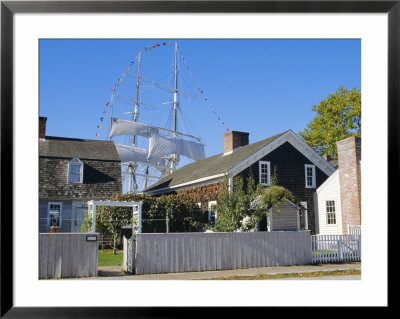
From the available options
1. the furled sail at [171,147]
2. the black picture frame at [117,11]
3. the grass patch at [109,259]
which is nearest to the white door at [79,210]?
the grass patch at [109,259]

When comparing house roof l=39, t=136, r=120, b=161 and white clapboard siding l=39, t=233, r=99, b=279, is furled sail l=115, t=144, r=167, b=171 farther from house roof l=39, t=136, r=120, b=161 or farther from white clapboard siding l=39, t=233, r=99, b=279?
white clapboard siding l=39, t=233, r=99, b=279

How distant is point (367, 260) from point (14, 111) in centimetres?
598

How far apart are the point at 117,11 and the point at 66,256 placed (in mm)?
6209

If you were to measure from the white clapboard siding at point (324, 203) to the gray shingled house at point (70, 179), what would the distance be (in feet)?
29.4

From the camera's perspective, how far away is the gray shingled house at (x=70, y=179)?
65.7 feet

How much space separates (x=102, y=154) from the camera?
23.0m

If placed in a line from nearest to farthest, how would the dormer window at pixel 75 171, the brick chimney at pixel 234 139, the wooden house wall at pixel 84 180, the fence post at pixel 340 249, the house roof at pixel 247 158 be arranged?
the fence post at pixel 340 249 < the house roof at pixel 247 158 < the wooden house wall at pixel 84 180 < the dormer window at pixel 75 171 < the brick chimney at pixel 234 139

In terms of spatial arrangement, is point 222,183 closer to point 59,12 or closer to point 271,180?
point 271,180

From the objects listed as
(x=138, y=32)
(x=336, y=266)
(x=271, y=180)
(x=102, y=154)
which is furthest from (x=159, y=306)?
(x=102, y=154)

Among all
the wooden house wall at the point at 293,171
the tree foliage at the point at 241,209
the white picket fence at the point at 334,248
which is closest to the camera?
the white picket fence at the point at 334,248

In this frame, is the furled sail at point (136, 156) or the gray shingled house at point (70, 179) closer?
the gray shingled house at point (70, 179)

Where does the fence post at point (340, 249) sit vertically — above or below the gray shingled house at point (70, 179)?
below

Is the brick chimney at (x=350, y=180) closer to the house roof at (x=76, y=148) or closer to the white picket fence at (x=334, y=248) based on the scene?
the white picket fence at (x=334, y=248)

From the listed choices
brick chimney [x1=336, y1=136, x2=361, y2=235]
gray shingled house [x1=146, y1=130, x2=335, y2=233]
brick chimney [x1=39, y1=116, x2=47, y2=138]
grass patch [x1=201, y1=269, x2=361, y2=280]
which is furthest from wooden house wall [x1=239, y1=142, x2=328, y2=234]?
brick chimney [x1=39, y1=116, x2=47, y2=138]
